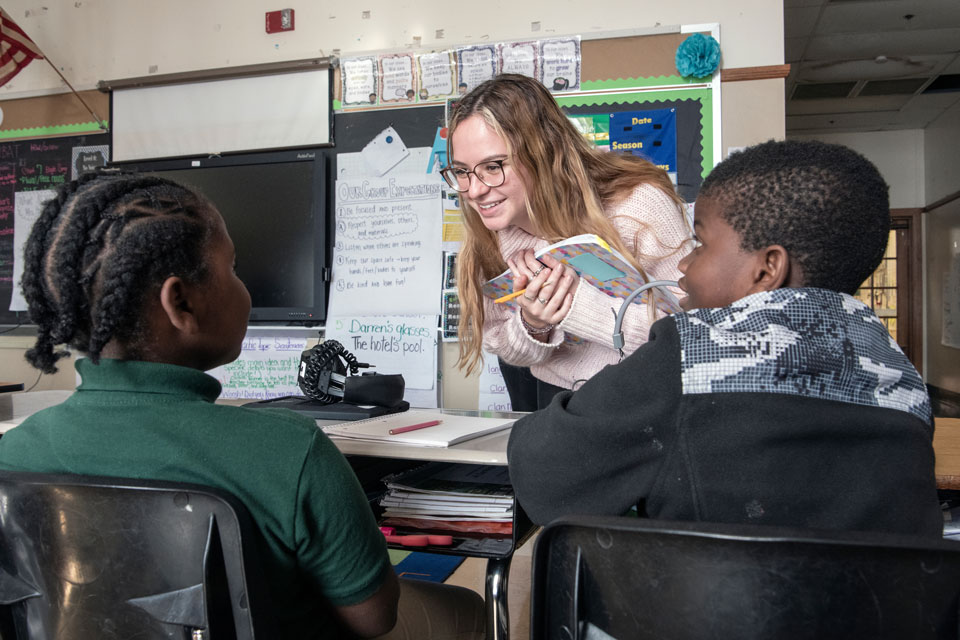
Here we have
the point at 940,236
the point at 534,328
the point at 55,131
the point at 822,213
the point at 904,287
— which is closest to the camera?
the point at 822,213

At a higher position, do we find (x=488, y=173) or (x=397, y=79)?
(x=397, y=79)

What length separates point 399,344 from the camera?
3.08 meters

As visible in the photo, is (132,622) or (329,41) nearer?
(132,622)

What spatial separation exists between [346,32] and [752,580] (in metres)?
3.20

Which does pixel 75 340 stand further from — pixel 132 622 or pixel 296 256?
pixel 296 256

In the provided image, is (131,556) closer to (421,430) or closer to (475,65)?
(421,430)

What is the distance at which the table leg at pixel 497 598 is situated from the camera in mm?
1121

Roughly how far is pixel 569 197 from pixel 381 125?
174cm

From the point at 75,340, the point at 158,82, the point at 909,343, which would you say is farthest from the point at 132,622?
the point at 909,343

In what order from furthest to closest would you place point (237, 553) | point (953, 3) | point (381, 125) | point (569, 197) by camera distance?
point (953, 3) → point (381, 125) → point (569, 197) → point (237, 553)

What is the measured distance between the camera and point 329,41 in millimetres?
3227

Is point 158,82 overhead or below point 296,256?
overhead

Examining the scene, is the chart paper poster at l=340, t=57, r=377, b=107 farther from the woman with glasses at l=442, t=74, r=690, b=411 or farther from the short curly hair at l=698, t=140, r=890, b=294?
the short curly hair at l=698, t=140, r=890, b=294

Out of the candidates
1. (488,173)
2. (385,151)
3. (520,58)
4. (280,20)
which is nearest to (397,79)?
(385,151)
